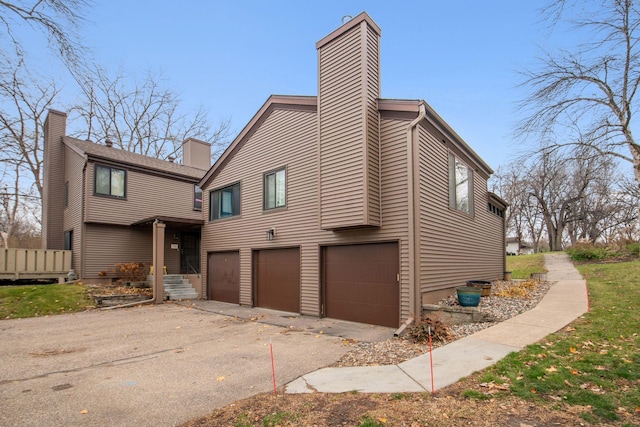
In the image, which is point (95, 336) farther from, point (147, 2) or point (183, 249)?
point (183, 249)

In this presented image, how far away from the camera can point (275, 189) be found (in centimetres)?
1198

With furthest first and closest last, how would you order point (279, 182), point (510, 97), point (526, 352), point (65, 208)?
point (65, 208) < point (279, 182) < point (510, 97) < point (526, 352)

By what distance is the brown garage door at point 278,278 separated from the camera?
434 inches

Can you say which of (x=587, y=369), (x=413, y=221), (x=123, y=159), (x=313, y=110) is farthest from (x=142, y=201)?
(x=587, y=369)

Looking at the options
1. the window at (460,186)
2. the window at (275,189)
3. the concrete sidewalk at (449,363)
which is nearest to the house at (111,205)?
the window at (275,189)

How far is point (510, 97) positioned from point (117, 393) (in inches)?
446

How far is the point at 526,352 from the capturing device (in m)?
5.35

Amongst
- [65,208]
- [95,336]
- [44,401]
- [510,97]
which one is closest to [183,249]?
[65,208]

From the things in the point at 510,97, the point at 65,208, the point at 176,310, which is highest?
the point at 510,97

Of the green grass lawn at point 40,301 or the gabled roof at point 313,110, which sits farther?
the green grass lawn at point 40,301

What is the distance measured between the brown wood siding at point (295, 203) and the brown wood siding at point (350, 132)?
438 millimetres

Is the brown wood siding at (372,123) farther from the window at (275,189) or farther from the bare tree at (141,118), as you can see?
the bare tree at (141,118)

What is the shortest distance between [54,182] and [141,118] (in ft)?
38.6

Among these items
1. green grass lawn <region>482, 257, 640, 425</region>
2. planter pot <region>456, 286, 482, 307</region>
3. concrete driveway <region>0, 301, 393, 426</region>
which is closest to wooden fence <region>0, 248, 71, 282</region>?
concrete driveway <region>0, 301, 393, 426</region>
